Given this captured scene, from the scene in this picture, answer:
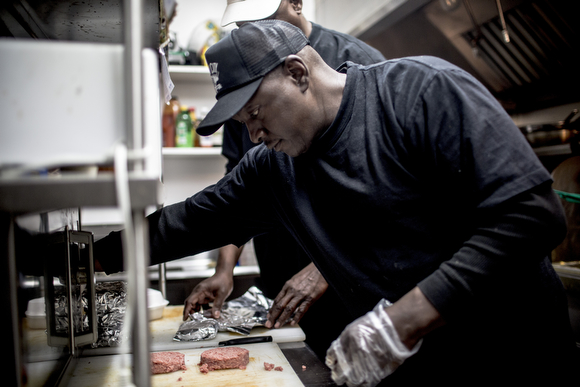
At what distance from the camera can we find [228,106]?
0.90m

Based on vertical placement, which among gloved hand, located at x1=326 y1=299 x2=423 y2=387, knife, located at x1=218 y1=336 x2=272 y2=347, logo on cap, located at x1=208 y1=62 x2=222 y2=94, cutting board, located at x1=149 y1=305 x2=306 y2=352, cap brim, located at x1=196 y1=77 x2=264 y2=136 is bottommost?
cutting board, located at x1=149 y1=305 x2=306 y2=352

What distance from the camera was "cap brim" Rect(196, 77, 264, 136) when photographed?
87 cm

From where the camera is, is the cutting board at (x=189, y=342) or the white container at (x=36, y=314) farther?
the cutting board at (x=189, y=342)

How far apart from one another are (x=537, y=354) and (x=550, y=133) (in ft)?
4.44

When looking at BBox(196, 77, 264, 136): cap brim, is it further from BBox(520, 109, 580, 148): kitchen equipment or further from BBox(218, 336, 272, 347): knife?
BBox(520, 109, 580, 148): kitchen equipment

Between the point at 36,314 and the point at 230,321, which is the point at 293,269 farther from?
the point at 36,314

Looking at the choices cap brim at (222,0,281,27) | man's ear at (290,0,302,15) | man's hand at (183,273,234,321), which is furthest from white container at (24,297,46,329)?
man's ear at (290,0,302,15)

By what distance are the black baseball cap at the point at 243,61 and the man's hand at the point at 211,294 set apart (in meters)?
0.77

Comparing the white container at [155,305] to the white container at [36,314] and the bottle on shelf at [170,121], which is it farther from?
the bottle on shelf at [170,121]

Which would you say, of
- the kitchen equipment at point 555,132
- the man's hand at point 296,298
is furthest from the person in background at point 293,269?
the kitchen equipment at point 555,132

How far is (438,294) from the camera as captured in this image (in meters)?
0.78

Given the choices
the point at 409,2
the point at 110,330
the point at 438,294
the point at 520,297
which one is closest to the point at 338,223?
the point at 438,294

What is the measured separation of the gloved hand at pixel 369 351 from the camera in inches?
30.9

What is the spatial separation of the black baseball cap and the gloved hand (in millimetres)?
497
